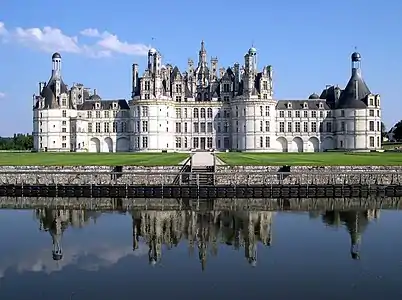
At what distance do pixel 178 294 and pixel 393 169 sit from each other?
25.6 metres

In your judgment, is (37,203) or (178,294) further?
(37,203)

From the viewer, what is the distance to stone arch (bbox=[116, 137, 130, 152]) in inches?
3073

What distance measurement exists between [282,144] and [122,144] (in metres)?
23.2

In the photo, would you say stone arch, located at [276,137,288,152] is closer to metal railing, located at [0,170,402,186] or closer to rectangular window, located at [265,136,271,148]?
rectangular window, located at [265,136,271,148]

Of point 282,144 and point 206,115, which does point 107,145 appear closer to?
point 206,115

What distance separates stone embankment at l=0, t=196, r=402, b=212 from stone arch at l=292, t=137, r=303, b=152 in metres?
45.1

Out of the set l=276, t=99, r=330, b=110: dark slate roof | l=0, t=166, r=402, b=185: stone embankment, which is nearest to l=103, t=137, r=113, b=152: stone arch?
l=276, t=99, r=330, b=110: dark slate roof

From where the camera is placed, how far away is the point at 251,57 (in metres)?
75.0

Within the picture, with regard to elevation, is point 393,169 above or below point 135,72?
below

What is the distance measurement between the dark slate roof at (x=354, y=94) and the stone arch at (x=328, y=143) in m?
4.82

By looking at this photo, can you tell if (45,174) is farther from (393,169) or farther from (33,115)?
(33,115)

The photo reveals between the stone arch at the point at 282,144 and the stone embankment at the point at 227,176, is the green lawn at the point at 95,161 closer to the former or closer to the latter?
the stone embankment at the point at 227,176

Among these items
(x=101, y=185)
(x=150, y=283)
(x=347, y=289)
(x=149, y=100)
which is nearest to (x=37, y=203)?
(x=101, y=185)

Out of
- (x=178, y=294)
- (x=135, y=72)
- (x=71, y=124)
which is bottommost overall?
(x=178, y=294)
